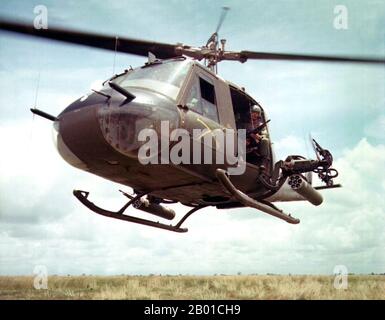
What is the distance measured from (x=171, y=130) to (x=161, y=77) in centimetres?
117

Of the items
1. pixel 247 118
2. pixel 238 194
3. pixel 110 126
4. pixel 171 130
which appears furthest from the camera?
pixel 247 118

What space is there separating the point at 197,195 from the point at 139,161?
98.8 inches

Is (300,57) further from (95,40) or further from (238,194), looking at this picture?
(95,40)

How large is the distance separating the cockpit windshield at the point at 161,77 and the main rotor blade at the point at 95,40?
781 mm

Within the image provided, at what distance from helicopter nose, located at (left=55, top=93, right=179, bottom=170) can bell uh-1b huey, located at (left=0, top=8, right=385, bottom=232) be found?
0.6 inches

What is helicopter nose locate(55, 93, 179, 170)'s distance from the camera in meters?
6.63

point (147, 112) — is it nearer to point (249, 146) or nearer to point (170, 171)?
point (170, 171)

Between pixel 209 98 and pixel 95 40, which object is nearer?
pixel 95 40

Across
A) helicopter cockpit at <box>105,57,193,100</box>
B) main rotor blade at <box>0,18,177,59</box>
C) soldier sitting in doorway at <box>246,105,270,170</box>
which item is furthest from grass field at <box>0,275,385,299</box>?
helicopter cockpit at <box>105,57,193,100</box>

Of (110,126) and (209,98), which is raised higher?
(209,98)

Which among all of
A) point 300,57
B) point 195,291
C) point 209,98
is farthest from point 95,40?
point 195,291

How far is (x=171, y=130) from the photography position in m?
7.01

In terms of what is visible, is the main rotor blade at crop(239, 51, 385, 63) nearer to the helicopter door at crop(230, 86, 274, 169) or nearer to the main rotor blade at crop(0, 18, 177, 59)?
the helicopter door at crop(230, 86, 274, 169)

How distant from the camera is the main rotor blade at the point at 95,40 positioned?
6.62 metres
